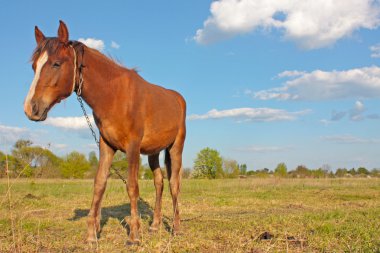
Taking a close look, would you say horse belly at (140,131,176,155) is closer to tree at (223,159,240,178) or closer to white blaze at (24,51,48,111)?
white blaze at (24,51,48,111)

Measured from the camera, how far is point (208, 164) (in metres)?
69.6

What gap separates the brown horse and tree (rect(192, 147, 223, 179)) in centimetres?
6308

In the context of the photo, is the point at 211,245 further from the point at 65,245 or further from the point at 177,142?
the point at 177,142

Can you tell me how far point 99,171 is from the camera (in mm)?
6066

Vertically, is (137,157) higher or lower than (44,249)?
higher

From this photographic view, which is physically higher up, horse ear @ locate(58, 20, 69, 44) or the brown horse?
horse ear @ locate(58, 20, 69, 44)

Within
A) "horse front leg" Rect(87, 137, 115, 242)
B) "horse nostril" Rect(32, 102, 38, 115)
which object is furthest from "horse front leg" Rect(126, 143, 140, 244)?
"horse nostril" Rect(32, 102, 38, 115)

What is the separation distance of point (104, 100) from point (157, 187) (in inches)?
107

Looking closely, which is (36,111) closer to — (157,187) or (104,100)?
(104,100)

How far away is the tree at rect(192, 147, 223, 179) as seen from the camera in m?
69.6

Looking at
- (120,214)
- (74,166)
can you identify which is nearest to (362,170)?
(74,166)

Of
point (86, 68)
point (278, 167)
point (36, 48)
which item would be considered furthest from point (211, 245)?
point (278, 167)

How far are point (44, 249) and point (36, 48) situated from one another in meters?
2.79

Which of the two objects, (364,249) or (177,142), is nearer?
(364,249)
